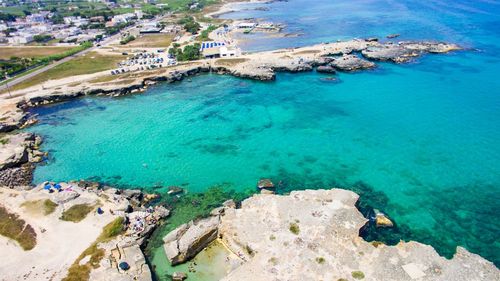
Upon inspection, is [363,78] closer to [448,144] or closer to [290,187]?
[448,144]

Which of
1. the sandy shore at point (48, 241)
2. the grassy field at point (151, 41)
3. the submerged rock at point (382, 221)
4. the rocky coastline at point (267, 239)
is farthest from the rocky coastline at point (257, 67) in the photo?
the submerged rock at point (382, 221)

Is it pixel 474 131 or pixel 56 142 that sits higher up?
pixel 56 142

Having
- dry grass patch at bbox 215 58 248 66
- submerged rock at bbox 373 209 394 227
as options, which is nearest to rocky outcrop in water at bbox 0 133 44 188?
submerged rock at bbox 373 209 394 227

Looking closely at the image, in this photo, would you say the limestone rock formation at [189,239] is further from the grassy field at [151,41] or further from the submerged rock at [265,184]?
the grassy field at [151,41]

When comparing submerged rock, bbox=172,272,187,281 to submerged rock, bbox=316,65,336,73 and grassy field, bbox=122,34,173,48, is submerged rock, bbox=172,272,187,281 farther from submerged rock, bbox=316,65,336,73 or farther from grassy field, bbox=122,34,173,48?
grassy field, bbox=122,34,173,48

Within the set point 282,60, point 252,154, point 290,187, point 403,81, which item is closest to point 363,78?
point 403,81

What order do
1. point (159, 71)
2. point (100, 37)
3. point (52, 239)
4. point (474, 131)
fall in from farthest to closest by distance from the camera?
1. point (100, 37)
2. point (159, 71)
3. point (474, 131)
4. point (52, 239)
